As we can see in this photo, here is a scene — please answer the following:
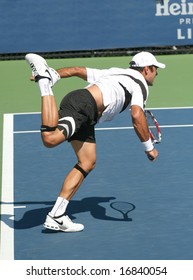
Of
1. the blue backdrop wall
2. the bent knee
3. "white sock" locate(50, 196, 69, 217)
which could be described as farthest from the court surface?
the blue backdrop wall

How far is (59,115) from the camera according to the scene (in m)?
10.9

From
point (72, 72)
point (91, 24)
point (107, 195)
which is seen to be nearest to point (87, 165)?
point (72, 72)

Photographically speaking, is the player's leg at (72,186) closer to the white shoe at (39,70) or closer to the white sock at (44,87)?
the white sock at (44,87)

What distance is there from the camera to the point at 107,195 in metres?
12.1

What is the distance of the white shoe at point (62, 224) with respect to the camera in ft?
35.7

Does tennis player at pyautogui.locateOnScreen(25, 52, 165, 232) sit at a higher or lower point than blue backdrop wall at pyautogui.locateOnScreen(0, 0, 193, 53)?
lower

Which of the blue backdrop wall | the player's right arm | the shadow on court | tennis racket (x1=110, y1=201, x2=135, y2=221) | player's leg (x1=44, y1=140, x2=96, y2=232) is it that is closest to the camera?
the player's right arm

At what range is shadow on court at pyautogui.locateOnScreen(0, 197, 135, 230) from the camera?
1126cm

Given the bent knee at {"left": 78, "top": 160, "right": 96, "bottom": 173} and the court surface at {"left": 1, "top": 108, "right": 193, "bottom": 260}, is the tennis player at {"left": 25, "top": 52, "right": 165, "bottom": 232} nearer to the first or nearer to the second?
the bent knee at {"left": 78, "top": 160, "right": 96, "bottom": 173}

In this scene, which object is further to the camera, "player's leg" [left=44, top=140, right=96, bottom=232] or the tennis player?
"player's leg" [left=44, top=140, right=96, bottom=232]

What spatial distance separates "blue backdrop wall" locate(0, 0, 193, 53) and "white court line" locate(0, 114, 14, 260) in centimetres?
324

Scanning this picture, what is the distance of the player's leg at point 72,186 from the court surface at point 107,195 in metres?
0.12
